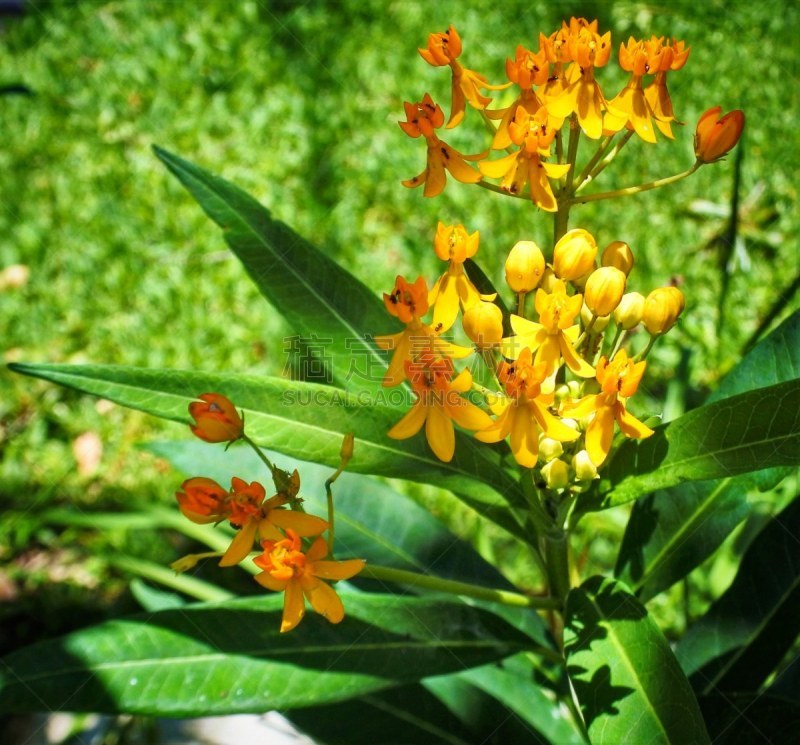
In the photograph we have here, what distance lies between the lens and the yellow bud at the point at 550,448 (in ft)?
3.19

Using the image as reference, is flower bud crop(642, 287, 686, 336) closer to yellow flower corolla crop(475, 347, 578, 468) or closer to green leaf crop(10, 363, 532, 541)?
yellow flower corolla crop(475, 347, 578, 468)

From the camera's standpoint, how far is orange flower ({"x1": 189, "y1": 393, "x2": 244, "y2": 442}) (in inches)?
36.5

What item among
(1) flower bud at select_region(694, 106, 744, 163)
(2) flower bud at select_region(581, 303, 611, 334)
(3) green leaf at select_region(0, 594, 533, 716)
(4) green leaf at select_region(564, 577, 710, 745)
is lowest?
(3) green leaf at select_region(0, 594, 533, 716)

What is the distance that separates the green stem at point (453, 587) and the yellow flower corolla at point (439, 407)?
5.7 inches

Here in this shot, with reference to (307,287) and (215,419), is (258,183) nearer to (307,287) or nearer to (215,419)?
(307,287)

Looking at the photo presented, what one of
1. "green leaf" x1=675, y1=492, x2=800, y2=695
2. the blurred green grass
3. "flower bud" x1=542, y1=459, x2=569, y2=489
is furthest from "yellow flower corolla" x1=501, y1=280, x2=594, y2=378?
the blurred green grass

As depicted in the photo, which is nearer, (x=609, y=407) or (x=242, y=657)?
(x=609, y=407)

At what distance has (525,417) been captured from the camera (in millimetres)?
914

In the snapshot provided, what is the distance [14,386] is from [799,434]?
233 centimetres

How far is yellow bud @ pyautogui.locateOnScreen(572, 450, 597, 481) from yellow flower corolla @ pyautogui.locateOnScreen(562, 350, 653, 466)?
29mm

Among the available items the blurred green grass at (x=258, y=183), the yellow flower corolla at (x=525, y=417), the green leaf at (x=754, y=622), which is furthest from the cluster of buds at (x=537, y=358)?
the blurred green grass at (x=258, y=183)

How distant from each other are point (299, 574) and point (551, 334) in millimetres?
356

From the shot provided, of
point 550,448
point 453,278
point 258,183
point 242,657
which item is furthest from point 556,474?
point 258,183

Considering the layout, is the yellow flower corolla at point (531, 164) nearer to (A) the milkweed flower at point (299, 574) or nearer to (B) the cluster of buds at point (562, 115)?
(B) the cluster of buds at point (562, 115)
